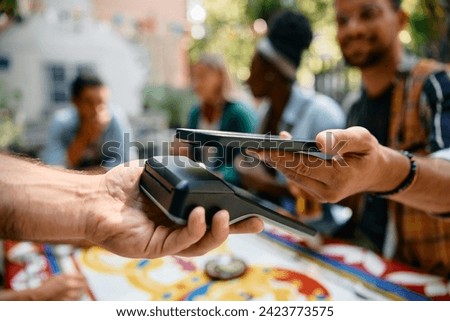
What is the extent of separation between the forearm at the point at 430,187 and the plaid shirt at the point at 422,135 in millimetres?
148

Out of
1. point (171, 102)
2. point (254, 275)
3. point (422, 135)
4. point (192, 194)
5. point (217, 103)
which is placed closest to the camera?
point (192, 194)

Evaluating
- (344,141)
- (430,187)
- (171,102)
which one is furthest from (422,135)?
(171,102)

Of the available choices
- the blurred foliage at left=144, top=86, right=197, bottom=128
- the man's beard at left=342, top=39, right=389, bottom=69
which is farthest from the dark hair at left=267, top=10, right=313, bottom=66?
the blurred foliage at left=144, top=86, right=197, bottom=128

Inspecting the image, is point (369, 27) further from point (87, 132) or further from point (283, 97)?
point (87, 132)

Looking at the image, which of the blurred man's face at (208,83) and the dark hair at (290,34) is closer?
the dark hair at (290,34)

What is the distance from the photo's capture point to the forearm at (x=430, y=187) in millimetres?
936

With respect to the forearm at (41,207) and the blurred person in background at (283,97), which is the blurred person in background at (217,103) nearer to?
the blurred person in background at (283,97)

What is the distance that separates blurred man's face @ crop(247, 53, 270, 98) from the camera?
2.10m

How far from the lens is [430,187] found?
0.95m

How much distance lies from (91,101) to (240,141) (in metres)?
1.91

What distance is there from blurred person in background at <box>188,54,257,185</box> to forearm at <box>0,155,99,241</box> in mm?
1627

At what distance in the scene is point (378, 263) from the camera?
1.08 m

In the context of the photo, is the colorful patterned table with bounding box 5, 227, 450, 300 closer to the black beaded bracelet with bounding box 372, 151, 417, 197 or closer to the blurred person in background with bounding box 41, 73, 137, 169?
the black beaded bracelet with bounding box 372, 151, 417, 197

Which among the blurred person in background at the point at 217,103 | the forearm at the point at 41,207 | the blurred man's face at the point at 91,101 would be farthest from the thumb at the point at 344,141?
the blurred man's face at the point at 91,101
